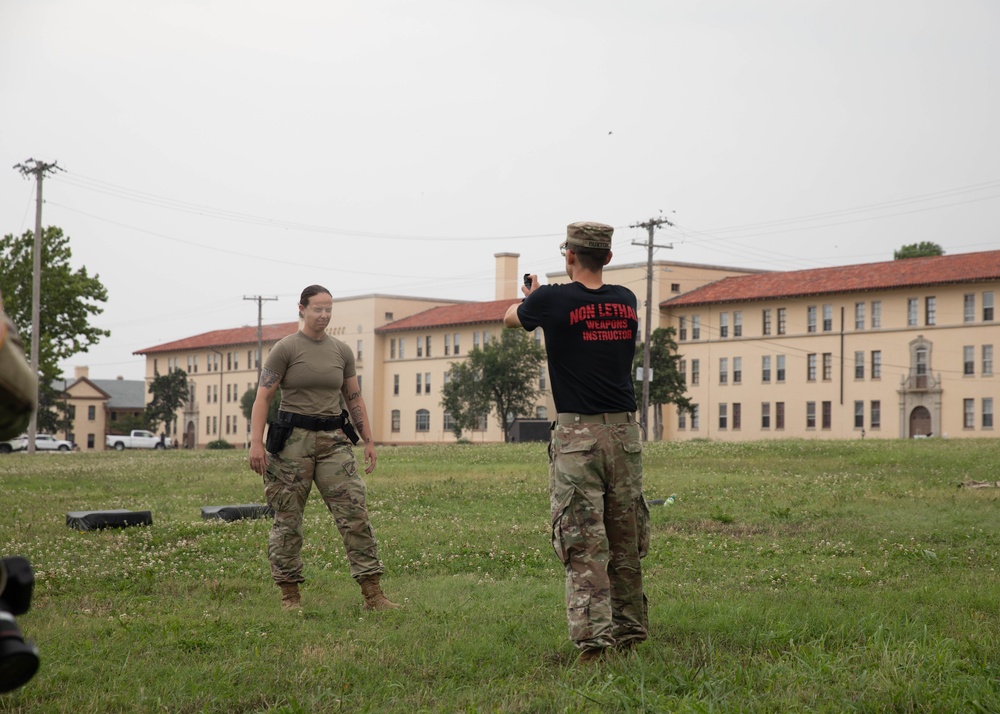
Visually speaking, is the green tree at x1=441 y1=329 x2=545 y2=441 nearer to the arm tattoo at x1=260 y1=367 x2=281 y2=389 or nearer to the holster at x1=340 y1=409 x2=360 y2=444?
the holster at x1=340 y1=409 x2=360 y2=444

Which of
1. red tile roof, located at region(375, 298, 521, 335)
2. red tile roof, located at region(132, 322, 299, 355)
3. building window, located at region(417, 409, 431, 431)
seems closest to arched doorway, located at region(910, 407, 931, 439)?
red tile roof, located at region(375, 298, 521, 335)

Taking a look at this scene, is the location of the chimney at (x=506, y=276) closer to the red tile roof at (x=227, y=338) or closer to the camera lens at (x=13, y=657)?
the red tile roof at (x=227, y=338)

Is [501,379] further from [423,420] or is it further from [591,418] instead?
[591,418]

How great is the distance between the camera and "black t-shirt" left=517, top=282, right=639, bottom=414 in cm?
630

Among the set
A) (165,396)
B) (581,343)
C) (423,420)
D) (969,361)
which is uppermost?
(969,361)

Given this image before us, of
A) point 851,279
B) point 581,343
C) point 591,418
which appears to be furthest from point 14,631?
point 851,279

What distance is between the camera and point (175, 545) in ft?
37.1

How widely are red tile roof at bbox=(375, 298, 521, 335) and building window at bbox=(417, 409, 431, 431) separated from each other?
311 inches

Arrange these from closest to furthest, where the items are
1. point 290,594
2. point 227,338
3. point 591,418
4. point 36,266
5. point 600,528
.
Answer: point 600,528 → point 591,418 → point 290,594 → point 36,266 → point 227,338

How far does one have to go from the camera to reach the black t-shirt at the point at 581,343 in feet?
20.7

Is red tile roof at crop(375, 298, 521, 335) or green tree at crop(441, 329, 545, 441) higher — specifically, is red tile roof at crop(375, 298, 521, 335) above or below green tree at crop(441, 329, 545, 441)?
above

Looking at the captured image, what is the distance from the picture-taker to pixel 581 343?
6328 millimetres

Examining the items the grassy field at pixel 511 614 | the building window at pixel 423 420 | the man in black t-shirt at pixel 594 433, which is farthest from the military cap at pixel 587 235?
the building window at pixel 423 420

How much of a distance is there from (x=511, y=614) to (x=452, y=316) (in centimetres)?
10290
